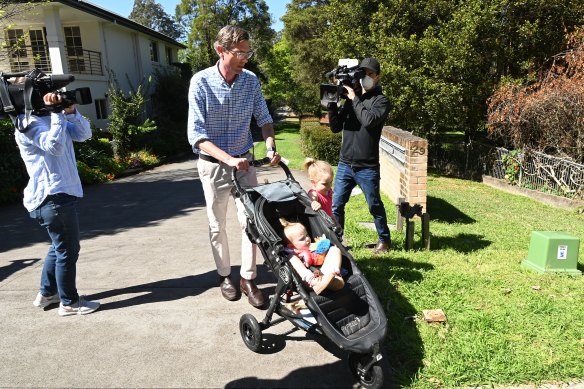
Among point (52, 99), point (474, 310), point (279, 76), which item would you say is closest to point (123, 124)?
point (52, 99)

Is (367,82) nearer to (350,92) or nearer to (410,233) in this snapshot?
(350,92)

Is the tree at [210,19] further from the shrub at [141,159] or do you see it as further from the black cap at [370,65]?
the black cap at [370,65]

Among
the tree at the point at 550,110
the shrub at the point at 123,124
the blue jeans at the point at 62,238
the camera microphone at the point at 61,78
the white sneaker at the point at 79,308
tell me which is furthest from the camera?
the shrub at the point at 123,124

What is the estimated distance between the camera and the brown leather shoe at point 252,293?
12.8ft

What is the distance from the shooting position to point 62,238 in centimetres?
362

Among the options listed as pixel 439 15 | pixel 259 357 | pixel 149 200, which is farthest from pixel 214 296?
pixel 439 15

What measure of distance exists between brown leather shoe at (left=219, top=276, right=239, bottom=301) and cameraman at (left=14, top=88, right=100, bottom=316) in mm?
1217

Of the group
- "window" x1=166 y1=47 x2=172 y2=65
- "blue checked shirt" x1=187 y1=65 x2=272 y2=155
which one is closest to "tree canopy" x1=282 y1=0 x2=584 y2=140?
"blue checked shirt" x1=187 y1=65 x2=272 y2=155

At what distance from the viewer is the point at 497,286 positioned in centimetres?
420

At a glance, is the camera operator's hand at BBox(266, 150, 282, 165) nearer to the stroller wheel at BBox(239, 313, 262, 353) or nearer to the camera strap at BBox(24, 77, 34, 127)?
the stroller wheel at BBox(239, 313, 262, 353)

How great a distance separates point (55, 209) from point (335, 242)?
7.69 feet

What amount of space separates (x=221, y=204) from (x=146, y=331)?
128 centimetres

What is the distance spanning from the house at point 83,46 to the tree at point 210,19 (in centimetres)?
931

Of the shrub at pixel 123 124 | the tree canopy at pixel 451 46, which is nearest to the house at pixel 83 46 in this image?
the shrub at pixel 123 124
